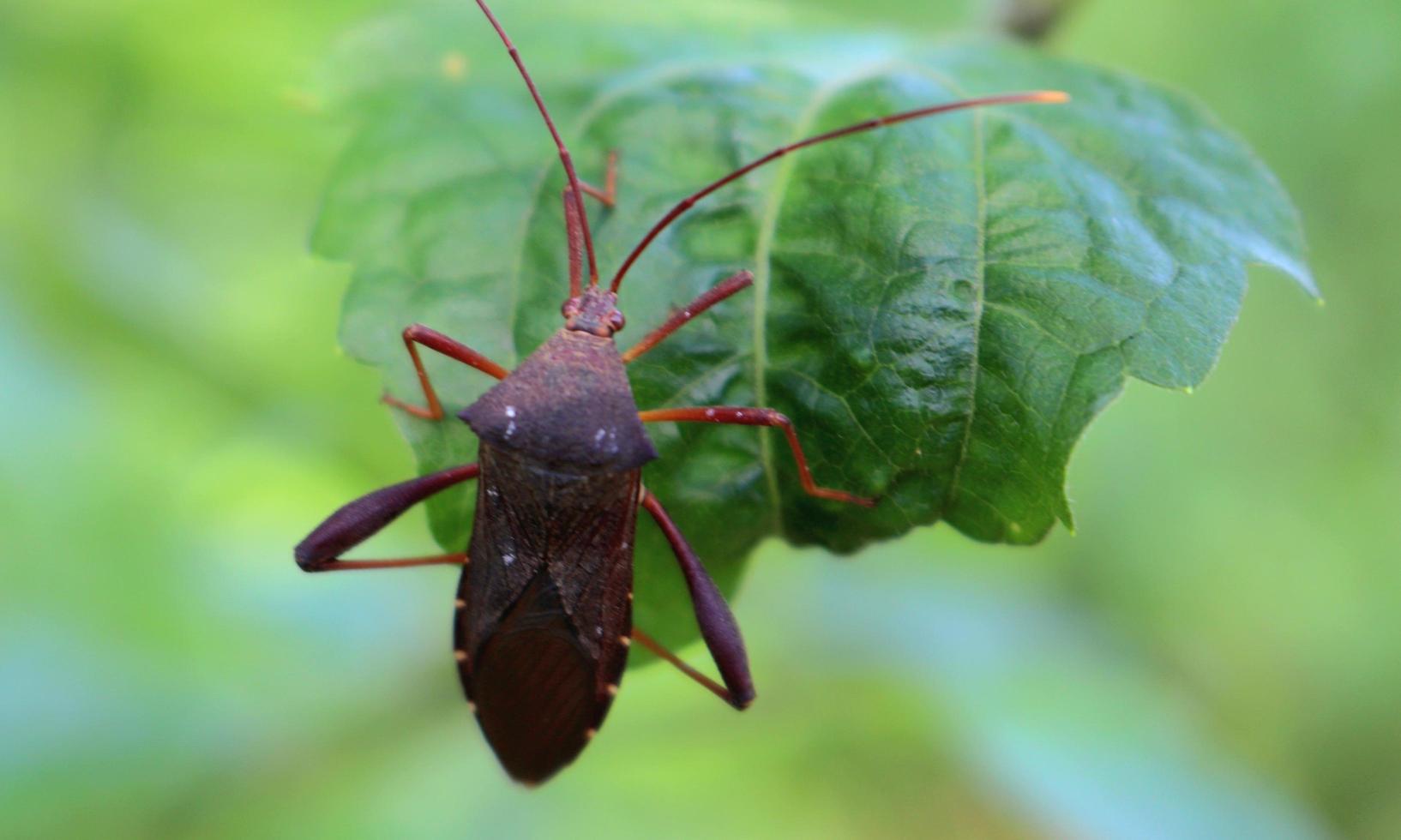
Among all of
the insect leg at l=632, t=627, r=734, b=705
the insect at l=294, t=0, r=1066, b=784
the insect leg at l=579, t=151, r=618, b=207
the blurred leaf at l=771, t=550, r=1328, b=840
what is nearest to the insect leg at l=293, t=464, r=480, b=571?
the insect at l=294, t=0, r=1066, b=784

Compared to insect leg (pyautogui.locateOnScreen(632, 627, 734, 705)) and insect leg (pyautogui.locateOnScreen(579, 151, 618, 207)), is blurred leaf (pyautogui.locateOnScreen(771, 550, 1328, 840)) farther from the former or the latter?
insect leg (pyautogui.locateOnScreen(579, 151, 618, 207))

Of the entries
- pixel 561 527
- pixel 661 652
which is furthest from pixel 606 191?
pixel 661 652

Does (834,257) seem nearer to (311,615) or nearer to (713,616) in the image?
(713,616)

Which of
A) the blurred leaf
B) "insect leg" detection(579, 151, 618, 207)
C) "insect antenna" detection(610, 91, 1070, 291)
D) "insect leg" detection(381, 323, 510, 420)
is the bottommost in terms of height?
the blurred leaf

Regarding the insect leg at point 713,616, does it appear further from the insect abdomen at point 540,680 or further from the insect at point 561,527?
the insect abdomen at point 540,680

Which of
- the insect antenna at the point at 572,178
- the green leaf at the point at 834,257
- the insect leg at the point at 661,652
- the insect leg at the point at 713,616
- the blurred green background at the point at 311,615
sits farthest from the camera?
the blurred green background at the point at 311,615

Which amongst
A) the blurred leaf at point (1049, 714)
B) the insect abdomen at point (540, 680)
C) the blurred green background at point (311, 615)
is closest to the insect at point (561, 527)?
the insect abdomen at point (540, 680)

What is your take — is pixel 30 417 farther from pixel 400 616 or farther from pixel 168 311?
pixel 400 616

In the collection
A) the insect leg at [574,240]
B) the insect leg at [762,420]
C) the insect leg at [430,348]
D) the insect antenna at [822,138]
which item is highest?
the insect antenna at [822,138]
